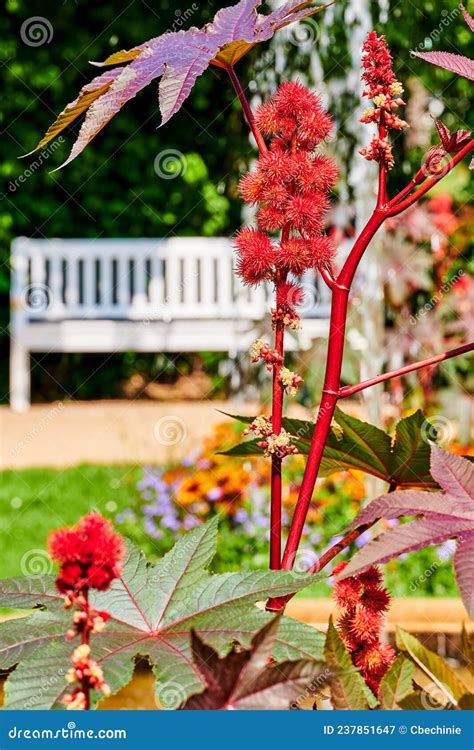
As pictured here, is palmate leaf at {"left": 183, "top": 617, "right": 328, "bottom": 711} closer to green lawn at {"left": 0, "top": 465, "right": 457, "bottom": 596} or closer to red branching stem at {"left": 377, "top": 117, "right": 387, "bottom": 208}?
red branching stem at {"left": 377, "top": 117, "right": 387, "bottom": 208}

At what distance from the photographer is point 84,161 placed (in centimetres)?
748

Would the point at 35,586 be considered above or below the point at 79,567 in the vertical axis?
below

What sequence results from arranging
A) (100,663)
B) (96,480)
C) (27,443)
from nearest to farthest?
(100,663)
(96,480)
(27,443)

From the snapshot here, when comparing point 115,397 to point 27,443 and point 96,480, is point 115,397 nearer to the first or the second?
point 27,443

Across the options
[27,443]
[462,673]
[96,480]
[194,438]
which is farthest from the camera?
[27,443]

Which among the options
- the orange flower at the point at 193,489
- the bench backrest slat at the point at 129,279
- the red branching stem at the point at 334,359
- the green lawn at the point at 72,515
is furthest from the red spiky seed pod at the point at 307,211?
the bench backrest slat at the point at 129,279

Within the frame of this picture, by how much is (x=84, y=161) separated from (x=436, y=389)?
359 centimetres

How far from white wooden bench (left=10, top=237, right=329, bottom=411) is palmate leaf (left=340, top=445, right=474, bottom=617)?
5.76m

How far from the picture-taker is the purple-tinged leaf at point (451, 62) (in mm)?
757

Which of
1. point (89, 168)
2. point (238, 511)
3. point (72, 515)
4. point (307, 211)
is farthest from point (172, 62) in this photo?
point (89, 168)

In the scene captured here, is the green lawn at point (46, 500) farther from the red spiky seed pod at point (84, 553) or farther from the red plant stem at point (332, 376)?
the red spiky seed pod at point (84, 553)

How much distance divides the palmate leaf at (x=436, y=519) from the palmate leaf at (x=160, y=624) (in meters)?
0.08

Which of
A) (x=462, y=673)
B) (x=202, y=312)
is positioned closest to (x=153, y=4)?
(x=202, y=312)

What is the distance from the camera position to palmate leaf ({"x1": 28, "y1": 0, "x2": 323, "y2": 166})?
0.74 metres
